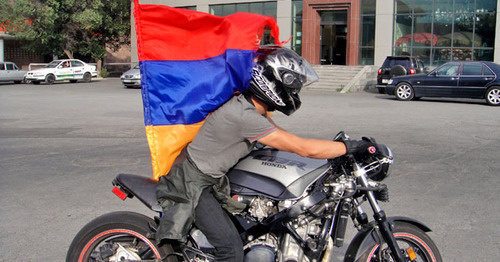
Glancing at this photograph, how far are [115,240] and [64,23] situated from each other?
3952 cm

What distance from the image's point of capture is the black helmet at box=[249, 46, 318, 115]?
3.11 metres

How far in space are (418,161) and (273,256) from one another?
5.64 metres

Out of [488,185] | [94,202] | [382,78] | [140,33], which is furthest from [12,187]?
[382,78]

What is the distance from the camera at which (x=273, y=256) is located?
3.14 meters

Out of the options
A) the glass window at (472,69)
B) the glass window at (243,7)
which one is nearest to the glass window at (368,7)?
the glass window at (243,7)

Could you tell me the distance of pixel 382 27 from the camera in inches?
1278

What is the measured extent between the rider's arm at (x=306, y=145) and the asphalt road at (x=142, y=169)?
178cm

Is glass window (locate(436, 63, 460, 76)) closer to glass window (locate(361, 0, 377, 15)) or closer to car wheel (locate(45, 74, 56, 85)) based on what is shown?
glass window (locate(361, 0, 377, 15))

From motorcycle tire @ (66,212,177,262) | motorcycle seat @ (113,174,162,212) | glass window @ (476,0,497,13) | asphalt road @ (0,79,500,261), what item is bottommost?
asphalt road @ (0,79,500,261)

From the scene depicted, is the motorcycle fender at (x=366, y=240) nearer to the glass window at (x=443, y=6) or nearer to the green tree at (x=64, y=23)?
the glass window at (x=443, y=6)

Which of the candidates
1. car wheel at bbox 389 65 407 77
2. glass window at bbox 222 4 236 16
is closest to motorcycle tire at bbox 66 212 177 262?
car wheel at bbox 389 65 407 77

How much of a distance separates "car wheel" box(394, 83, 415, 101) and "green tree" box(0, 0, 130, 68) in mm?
26446

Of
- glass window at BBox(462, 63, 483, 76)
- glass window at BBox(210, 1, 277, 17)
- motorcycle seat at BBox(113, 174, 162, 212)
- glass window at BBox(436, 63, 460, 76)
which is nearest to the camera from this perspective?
motorcycle seat at BBox(113, 174, 162, 212)

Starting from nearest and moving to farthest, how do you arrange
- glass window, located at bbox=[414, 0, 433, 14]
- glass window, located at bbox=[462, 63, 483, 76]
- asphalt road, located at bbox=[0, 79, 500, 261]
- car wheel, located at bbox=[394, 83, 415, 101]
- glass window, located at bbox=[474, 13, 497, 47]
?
asphalt road, located at bbox=[0, 79, 500, 261] < glass window, located at bbox=[462, 63, 483, 76] < car wheel, located at bbox=[394, 83, 415, 101] < glass window, located at bbox=[474, 13, 497, 47] < glass window, located at bbox=[414, 0, 433, 14]
